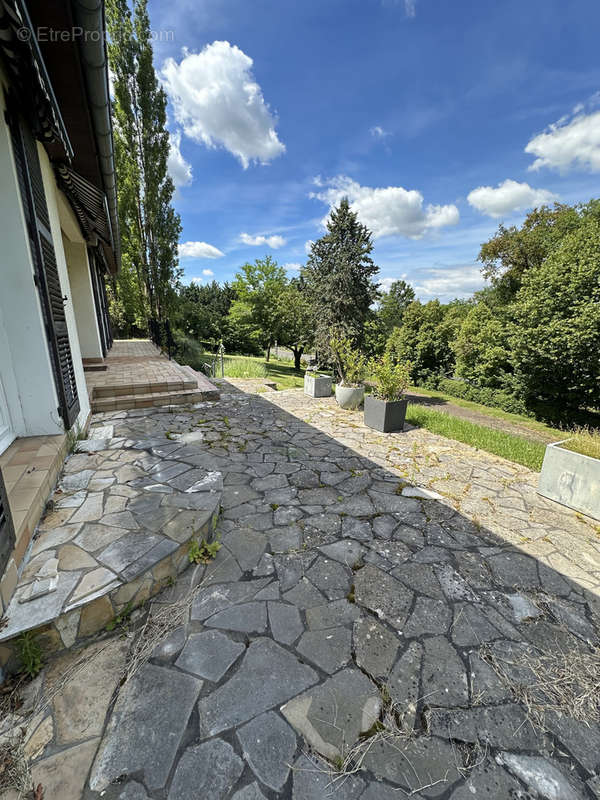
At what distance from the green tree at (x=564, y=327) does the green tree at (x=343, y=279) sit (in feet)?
17.1

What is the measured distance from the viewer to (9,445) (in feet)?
8.54

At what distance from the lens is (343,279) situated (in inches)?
475

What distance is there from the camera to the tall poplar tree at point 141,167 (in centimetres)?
1034

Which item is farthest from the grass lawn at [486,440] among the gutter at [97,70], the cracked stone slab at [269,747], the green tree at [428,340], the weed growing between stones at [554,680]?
the green tree at [428,340]

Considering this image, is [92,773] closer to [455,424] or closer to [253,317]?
[455,424]

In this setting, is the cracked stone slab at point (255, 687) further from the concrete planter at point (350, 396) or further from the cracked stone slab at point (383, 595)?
the concrete planter at point (350, 396)

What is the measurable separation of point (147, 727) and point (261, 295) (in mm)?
17018

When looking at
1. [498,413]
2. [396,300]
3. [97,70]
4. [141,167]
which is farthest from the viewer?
[396,300]

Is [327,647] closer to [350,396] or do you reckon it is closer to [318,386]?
[350,396]

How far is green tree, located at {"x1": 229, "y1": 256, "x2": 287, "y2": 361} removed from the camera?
16672 mm

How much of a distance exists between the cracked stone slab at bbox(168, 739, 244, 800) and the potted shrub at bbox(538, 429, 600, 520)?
3.52 m

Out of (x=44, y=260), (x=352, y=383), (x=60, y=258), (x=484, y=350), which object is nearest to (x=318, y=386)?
(x=352, y=383)

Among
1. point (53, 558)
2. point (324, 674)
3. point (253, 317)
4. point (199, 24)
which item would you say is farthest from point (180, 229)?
point (324, 674)

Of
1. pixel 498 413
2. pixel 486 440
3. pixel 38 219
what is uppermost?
pixel 38 219
